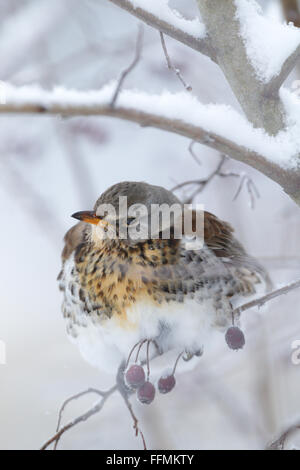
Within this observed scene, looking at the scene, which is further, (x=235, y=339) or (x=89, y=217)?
(x=89, y=217)

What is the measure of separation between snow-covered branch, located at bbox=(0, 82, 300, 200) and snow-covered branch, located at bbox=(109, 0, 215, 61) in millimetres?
139

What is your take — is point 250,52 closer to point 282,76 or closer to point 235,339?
point 282,76

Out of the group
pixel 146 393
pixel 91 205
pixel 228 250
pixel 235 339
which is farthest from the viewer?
pixel 91 205

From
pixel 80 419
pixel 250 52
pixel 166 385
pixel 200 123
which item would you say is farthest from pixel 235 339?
pixel 250 52

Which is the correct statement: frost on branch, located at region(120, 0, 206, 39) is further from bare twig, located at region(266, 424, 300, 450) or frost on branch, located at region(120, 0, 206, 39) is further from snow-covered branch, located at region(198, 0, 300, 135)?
bare twig, located at region(266, 424, 300, 450)

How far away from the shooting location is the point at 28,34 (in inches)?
132

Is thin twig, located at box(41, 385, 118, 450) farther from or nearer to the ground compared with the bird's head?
nearer to the ground

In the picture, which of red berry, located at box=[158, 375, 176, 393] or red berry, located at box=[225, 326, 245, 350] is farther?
red berry, located at box=[158, 375, 176, 393]

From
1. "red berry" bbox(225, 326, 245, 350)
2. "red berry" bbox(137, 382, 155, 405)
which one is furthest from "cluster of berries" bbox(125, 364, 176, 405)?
"red berry" bbox(225, 326, 245, 350)

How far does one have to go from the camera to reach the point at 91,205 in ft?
9.46

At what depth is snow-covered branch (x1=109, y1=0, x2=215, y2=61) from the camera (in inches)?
45.4

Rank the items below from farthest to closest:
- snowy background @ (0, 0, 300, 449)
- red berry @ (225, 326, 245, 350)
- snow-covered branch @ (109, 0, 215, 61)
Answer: snowy background @ (0, 0, 300, 449) < red berry @ (225, 326, 245, 350) < snow-covered branch @ (109, 0, 215, 61)

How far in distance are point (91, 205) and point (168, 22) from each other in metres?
1.76

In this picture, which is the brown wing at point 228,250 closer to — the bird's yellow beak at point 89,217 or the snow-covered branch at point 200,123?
the bird's yellow beak at point 89,217
